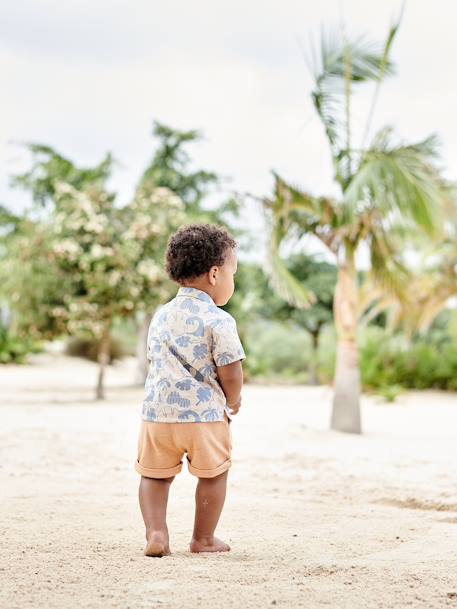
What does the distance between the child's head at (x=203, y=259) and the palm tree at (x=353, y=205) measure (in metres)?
5.33

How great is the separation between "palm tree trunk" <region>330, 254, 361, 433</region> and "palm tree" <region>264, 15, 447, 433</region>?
12mm

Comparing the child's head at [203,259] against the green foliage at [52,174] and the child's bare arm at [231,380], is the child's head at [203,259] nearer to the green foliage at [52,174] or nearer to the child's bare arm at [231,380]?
the child's bare arm at [231,380]

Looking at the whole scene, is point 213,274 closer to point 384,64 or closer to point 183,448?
point 183,448

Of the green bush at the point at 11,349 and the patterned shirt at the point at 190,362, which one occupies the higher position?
the patterned shirt at the point at 190,362

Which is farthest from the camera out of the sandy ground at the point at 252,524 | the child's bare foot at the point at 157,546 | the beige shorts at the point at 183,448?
the beige shorts at the point at 183,448

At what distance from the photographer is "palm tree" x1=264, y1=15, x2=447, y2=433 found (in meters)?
8.68

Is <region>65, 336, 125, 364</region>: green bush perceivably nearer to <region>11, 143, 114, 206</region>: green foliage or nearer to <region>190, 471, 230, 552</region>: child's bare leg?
<region>11, 143, 114, 206</region>: green foliage

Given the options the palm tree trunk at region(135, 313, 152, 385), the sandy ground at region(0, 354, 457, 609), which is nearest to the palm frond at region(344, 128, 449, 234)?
the sandy ground at region(0, 354, 457, 609)

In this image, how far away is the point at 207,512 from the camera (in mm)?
3361

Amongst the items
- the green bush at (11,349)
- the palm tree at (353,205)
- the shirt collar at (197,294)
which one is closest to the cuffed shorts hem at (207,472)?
the shirt collar at (197,294)

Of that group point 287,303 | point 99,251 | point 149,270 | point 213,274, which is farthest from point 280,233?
point 287,303

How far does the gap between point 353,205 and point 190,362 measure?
221 inches

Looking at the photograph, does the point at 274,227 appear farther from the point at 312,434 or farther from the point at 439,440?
the point at 439,440

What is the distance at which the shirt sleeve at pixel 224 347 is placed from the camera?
131 inches
